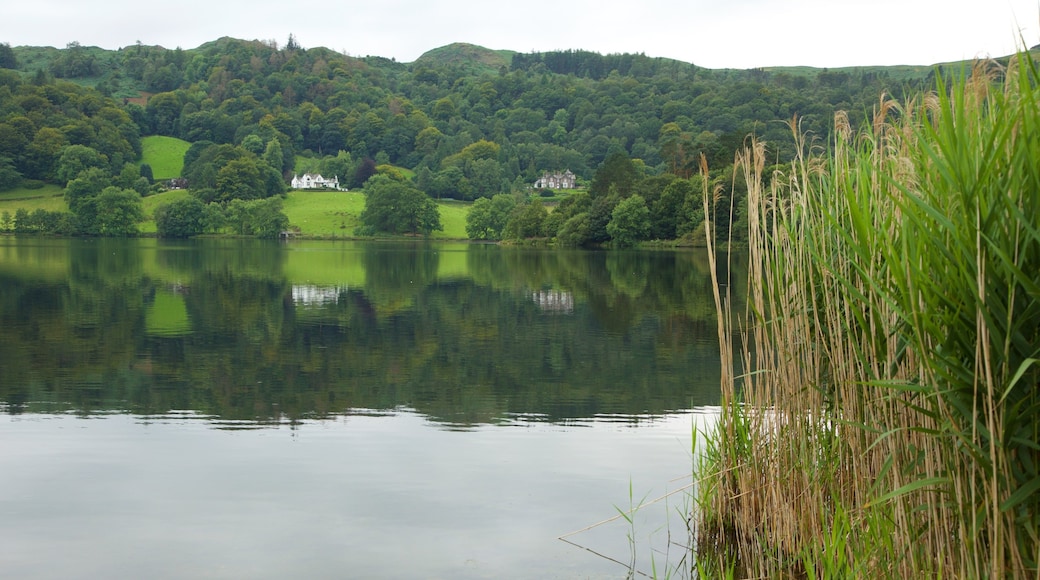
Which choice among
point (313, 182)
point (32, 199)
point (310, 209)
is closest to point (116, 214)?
point (32, 199)

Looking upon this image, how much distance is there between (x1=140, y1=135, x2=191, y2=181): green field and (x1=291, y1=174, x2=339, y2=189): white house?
18977 millimetres

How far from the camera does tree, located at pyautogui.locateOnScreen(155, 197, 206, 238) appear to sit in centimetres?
12062

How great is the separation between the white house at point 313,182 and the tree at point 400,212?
3924 cm

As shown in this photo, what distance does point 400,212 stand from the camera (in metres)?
128

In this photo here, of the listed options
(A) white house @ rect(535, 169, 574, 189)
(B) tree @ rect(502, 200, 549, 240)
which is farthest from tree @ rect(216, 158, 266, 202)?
(A) white house @ rect(535, 169, 574, 189)

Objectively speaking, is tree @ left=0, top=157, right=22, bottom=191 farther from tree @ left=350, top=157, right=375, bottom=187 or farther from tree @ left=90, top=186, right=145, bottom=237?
tree @ left=350, top=157, right=375, bottom=187

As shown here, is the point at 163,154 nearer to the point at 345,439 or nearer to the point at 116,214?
the point at 116,214

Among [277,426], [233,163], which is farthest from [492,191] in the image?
[277,426]

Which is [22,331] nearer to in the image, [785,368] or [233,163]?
[785,368]

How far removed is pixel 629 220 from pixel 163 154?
10486cm

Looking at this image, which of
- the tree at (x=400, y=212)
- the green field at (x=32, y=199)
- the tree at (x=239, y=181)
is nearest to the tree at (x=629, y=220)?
the tree at (x=400, y=212)

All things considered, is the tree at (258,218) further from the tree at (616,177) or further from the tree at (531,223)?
the tree at (616,177)

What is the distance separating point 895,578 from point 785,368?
236cm

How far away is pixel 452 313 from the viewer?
2994 cm
